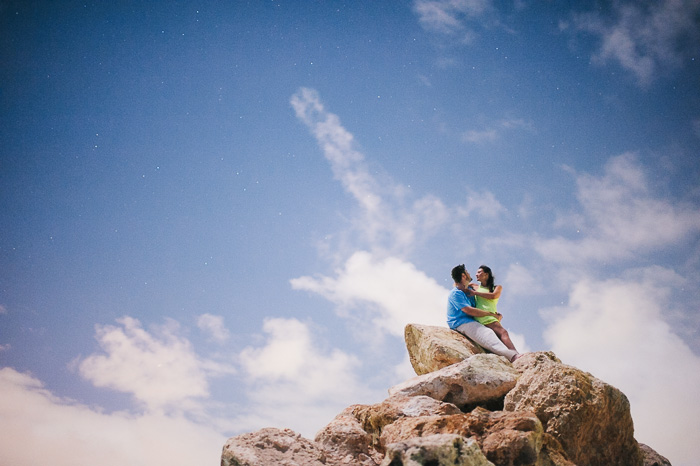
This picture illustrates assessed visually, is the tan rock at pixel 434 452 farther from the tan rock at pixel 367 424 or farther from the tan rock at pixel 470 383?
the tan rock at pixel 470 383

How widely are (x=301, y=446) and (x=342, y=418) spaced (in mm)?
1026

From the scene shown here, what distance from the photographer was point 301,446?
6.59 m

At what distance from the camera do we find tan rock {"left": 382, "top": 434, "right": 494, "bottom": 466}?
495 cm

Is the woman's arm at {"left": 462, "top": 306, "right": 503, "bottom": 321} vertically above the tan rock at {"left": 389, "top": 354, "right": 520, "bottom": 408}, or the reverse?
the woman's arm at {"left": 462, "top": 306, "right": 503, "bottom": 321}

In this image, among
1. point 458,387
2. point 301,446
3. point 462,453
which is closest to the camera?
point 462,453

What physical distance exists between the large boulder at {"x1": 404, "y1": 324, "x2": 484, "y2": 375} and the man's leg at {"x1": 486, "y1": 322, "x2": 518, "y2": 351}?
619 mm

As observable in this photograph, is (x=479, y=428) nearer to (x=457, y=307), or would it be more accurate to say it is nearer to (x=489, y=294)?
(x=457, y=307)

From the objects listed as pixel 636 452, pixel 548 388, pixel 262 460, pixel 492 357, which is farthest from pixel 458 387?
pixel 262 460

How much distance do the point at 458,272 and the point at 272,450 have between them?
660 cm

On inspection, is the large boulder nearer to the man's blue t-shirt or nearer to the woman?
the man's blue t-shirt

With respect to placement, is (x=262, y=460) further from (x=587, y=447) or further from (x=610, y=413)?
(x=610, y=413)

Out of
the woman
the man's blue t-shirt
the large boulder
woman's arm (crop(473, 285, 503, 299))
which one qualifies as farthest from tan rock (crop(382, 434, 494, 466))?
woman's arm (crop(473, 285, 503, 299))

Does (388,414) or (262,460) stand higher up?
(388,414)

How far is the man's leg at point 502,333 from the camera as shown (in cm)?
1050
